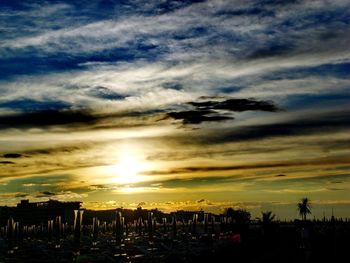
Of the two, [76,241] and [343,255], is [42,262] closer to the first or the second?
[76,241]

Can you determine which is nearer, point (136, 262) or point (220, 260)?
point (220, 260)

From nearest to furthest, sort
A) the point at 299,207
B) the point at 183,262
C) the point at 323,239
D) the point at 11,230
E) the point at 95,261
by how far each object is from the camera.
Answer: the point at 183,262
the point at 95,261
the point at 323,239
the point at 11,230
the point at 299,207

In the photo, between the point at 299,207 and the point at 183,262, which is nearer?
the point at 183,262

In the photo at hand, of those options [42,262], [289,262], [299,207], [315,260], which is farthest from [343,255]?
[299,207]

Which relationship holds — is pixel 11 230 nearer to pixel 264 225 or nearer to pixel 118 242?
pixel 118 242

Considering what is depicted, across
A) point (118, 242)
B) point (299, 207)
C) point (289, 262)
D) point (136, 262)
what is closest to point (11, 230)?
point (118, 242)

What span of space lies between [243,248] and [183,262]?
14.0 metres

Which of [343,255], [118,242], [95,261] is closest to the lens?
[343,255]

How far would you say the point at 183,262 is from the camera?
35719mm

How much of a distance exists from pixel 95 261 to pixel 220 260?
15.2 meters

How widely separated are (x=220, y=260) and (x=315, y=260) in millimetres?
8755

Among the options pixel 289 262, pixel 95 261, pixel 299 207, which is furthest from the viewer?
pixel 299 207

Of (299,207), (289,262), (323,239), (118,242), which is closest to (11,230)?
(118,242)

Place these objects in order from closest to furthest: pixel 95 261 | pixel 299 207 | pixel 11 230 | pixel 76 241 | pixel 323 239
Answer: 1. pixel 95 261
2. pixel 323 239
3. pixel 76 241
4. pixel 11 230
5. pixel 299 207
